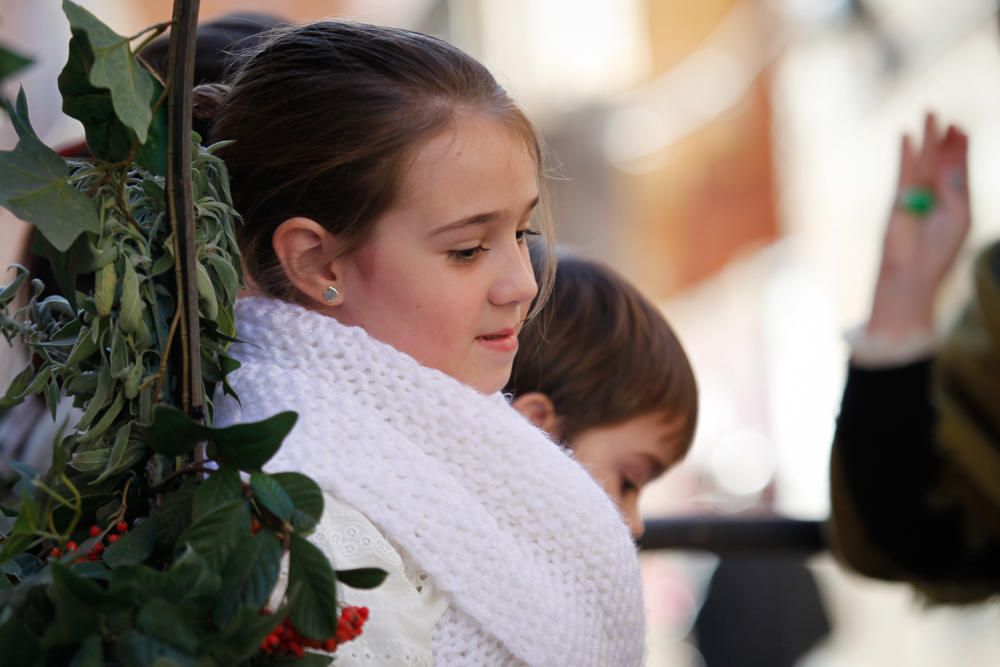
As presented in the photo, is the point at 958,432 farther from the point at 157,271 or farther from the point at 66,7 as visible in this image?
the point at 66,7

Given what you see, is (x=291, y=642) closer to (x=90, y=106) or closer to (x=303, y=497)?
(x=303, y=497)

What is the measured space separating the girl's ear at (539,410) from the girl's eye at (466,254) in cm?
69

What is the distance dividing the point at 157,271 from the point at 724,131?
33.5ft

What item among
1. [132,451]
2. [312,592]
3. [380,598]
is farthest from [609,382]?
[312,592]

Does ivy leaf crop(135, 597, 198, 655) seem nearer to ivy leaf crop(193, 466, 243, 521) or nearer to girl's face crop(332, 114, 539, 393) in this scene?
ivy leaf crop(193, 466, 243, 521)

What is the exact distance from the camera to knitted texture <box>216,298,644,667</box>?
1.43m

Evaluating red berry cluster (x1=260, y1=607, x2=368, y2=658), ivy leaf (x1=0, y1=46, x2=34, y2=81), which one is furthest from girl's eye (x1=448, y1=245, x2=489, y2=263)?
ivy leaf (x1=0, y1=46, x2=34, y2=81)

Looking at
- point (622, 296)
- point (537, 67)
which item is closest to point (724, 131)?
point (537, 67)

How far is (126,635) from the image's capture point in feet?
3.34

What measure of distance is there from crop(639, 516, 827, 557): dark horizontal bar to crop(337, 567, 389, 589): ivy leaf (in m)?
1.43

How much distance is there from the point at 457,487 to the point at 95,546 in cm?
43

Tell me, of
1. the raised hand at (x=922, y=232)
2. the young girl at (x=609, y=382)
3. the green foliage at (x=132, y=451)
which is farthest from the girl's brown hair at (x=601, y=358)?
the green foliage at (x=132, y=451)

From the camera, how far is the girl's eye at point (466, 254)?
155cm

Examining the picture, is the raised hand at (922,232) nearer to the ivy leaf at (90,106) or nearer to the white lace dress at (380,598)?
the white lace dress at (380,598)
